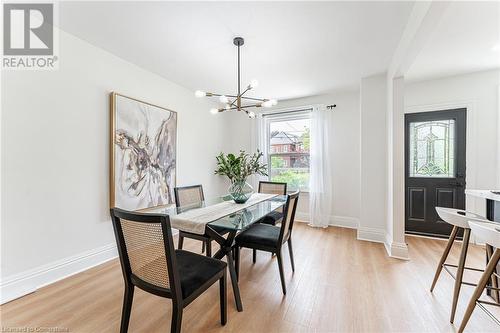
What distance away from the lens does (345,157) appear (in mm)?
3965

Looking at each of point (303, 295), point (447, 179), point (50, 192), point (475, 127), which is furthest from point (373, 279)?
point (50, 192)

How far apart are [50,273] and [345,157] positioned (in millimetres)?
4386

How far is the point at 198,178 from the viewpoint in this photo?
13.2 feet

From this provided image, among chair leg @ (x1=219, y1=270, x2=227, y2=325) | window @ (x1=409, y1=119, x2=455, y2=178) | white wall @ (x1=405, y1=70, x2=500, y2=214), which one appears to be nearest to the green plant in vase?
chair leg @ (x1=219, y1=270, x2=227, y2=325)

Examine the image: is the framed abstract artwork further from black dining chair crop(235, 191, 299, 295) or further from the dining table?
black dining chair crop(235, 191, 299, 295)

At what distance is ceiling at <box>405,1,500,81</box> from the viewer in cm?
192

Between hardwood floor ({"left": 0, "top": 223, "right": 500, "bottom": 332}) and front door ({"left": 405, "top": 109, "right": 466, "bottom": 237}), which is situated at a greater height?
front door ({"left": 405, "top": 109, "right": 466, "bottom": 237})

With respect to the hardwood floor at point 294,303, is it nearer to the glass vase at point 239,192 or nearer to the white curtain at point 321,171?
the glass vase at point 239,192

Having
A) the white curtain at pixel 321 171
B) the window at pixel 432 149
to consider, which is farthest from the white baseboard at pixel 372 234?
the window at pixel 432 149

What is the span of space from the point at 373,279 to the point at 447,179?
2363 millimetres

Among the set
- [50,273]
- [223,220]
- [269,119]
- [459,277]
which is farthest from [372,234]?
[50,273]

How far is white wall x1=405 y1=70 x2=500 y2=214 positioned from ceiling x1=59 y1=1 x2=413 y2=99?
1360 mm

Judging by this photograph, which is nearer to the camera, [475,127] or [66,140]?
[66,140]

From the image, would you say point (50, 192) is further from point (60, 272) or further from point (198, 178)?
point (198, 178)
